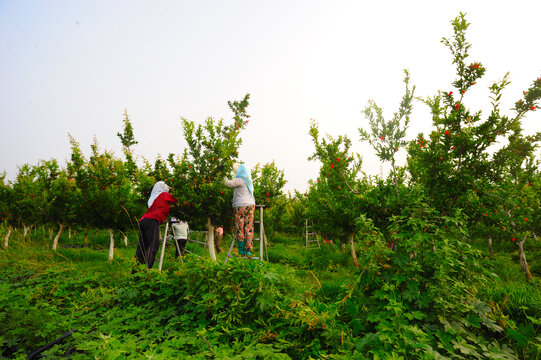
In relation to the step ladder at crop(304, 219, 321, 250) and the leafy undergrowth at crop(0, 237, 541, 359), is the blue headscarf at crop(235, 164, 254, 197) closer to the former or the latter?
→ the leafy undergrowth at crop(0, 237, 541, 359)

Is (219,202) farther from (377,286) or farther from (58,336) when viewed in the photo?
(377,286)

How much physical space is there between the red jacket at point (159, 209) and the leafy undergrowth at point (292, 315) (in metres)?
2.11

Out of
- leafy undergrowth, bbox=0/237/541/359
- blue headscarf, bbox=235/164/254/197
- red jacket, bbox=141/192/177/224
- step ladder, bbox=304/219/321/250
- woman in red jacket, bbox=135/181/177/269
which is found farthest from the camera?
step ladder, bbox=304/219/321/250

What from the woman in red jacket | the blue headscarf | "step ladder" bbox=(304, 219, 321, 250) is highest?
the blue headscarf

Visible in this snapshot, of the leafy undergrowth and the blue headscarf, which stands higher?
the blue headscarf

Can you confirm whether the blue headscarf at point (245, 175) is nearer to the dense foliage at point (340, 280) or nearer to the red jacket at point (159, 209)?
the dense foliage at point (340, 280)

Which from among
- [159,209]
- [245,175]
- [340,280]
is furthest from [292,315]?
[159,209]

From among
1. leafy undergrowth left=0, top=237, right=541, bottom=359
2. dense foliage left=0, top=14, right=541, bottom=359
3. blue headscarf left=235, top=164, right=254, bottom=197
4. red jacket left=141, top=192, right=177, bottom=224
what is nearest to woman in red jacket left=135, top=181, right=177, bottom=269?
red jacket left=141, top=192, right=177, bottom=224

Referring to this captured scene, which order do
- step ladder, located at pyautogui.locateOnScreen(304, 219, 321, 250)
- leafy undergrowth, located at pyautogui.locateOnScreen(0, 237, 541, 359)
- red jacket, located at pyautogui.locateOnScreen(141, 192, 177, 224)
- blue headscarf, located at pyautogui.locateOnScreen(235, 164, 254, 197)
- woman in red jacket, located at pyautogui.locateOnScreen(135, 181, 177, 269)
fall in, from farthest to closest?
step ladder, located at pyautogui.locateOnScreen(304, 219, 321, 250)
blue headscarf, located at pyautogui.locateOnScreen(235, 164, 254, 197)
red jacket, located at pyautogui.locateOnScreen(141, 192, 177, 224)
woman in red jacket, located at pyautogui.locateOnScreen(135, 181, 177, 269)
leafy undergrowth, located at pyautogui.locateOnScreen(0, 237, 541, 359)

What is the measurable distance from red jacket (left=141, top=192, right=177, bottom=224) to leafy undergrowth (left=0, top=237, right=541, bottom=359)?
6.91ft

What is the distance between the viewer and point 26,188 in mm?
10523

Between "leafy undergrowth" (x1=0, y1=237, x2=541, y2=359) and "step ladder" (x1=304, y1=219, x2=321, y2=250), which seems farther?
"step ladder" (x1=304, y1=219, x2=321, y2=250)

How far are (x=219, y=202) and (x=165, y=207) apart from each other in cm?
153

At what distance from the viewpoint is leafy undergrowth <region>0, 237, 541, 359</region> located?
1.97 metres
